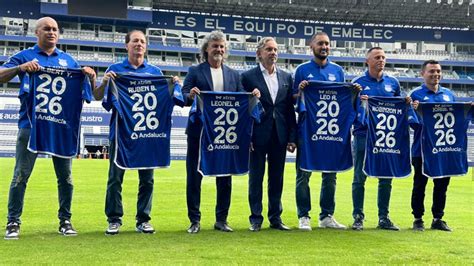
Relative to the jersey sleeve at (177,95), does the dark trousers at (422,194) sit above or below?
below

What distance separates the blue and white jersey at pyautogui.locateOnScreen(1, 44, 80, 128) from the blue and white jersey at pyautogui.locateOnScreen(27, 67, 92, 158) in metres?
0.07

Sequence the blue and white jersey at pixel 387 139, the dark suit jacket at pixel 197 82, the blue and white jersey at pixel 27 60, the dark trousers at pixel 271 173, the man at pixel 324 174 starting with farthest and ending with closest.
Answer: the blue and white jersey at pixel 387 139 → the man at pixel 324 174 → the dark trousers at pixel 271 173 → the dark suit jacket at pixel 197 82 → the blue and white jersey at pixel 27 60

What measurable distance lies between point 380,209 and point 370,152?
2.38ft

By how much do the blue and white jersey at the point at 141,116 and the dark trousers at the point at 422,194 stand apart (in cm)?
320

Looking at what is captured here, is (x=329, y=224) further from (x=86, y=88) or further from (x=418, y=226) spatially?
(x=86, y=88)

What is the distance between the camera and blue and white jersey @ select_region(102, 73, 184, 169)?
244 inches

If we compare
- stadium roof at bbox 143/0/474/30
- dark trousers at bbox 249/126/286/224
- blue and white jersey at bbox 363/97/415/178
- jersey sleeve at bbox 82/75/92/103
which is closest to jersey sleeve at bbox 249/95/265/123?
dark trousers at bbox 249/126/286/224

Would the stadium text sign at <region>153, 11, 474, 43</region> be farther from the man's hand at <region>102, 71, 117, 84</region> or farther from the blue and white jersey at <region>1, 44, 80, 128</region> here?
the man's hand at <region>102, 71, 117, 84</region>

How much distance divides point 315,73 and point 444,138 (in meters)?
1.96

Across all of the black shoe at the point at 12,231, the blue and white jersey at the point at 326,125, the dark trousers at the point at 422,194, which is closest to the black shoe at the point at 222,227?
the blue and white jersey at the point at 326,125

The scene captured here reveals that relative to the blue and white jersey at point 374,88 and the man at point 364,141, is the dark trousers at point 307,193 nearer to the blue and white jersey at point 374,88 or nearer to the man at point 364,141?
the man at point 364,141

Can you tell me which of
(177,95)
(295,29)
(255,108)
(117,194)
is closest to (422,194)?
(255,108)

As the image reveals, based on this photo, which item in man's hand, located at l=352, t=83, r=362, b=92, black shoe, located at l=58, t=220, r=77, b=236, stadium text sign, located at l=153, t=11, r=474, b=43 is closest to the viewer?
black shoe, located at l=58, t=220, r=77, b=236

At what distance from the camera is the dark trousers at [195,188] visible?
642cm
